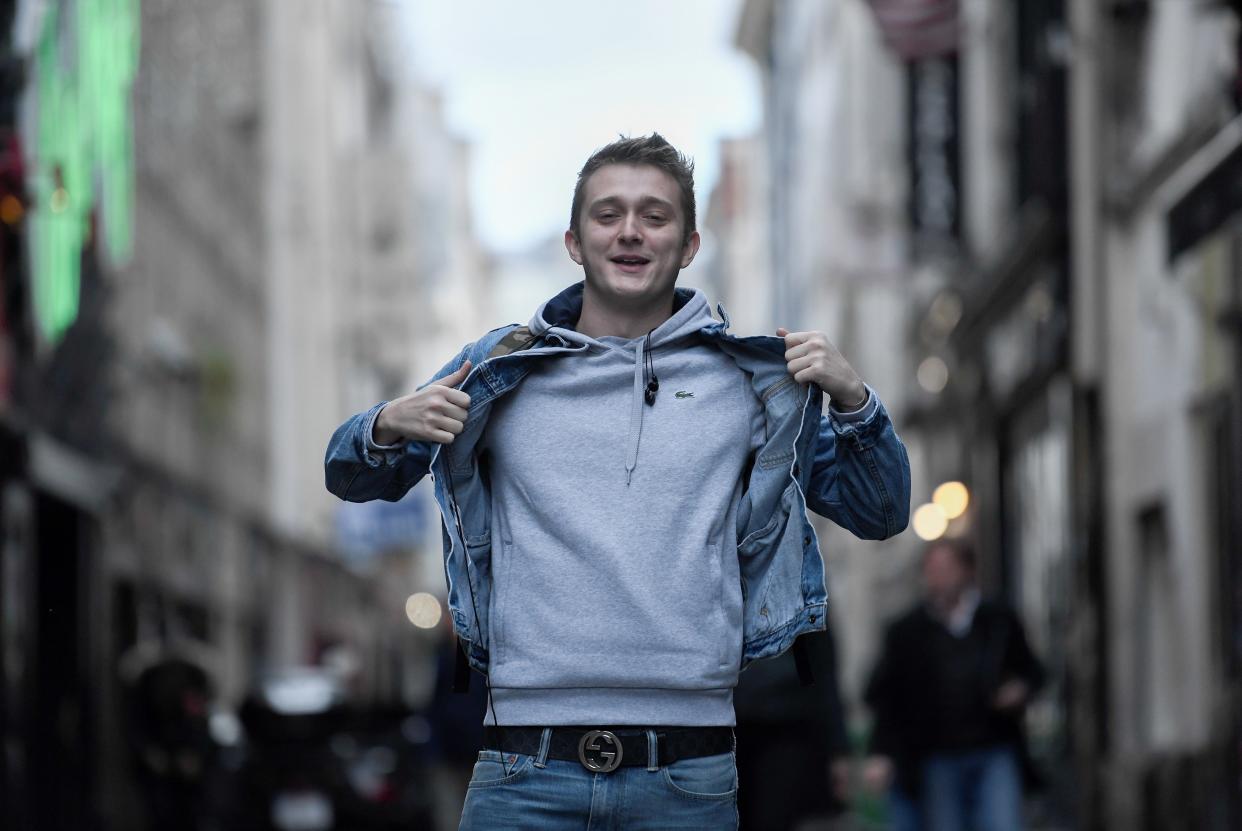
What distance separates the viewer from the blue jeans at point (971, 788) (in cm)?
1068

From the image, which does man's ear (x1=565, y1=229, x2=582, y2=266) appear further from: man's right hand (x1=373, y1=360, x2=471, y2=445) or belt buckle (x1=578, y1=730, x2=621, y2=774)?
belt buckle (x1=578, y1=730, x2=621, y2=774)

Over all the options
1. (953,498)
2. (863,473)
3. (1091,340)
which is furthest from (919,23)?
(863,473)

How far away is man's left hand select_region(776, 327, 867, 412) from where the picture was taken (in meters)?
4.09

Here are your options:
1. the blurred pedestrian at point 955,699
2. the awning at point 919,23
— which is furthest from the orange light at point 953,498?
the blurred pedestrian at point 955,699

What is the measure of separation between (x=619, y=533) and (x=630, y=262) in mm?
444

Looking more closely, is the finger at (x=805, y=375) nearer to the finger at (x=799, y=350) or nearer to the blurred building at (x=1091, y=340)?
the finger at (x=799, y=350)

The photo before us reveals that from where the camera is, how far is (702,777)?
13.4 feet

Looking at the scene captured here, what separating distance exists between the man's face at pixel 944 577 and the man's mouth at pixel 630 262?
677 cm

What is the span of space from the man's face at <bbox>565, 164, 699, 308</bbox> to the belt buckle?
0.70 metres

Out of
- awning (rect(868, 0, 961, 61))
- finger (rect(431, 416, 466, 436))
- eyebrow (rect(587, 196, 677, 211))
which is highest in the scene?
awning (rect(868, 0, 961, 61))

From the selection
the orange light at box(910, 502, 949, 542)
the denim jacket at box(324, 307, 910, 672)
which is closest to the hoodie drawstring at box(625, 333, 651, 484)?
the denim jacket at box(324, 307, 910, 672)

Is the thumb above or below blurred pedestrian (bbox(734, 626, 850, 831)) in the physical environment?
above

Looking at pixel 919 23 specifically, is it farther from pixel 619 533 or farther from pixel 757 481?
pixel 619 533

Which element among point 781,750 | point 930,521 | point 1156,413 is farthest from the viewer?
point 930,521
